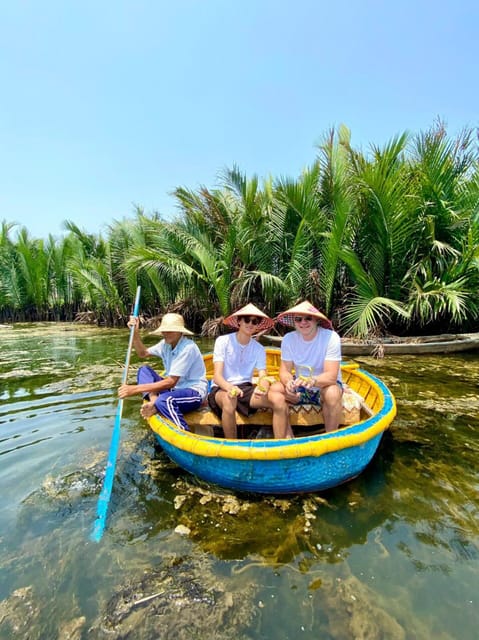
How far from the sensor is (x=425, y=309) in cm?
870

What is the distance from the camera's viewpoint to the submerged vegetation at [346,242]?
8.77 m

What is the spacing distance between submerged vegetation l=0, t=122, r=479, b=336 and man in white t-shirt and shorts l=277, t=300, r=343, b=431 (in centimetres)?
522

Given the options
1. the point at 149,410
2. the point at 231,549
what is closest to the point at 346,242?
the point at 149,410

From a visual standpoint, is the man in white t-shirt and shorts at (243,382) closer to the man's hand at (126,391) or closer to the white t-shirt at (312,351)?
the white t-shirt at (312,351)

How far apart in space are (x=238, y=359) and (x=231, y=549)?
5.40 ft

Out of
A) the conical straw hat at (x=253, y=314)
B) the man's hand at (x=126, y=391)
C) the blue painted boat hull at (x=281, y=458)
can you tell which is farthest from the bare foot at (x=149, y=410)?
the conical straw hat at (x=253, y=314)

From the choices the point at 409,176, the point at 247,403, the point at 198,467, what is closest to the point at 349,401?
the point at 247,403

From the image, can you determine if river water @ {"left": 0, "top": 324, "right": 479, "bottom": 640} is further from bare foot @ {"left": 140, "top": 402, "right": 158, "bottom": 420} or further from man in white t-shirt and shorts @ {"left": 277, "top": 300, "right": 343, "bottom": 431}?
man in white t-shirt and shorts @ {"left": 277, "top": 300, "right": 343, "bottom": 431}

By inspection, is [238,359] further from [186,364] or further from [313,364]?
[313,364]

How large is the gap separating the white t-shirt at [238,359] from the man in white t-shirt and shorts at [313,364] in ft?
0.89

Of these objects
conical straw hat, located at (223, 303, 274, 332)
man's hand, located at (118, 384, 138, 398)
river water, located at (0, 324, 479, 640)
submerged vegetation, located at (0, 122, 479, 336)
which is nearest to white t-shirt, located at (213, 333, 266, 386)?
conical straw hat, located at (223, 303, 274, 332)

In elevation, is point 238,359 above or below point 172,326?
below

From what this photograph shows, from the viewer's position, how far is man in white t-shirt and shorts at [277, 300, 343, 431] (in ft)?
10.4

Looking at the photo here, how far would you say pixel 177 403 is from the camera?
3.42 meters
